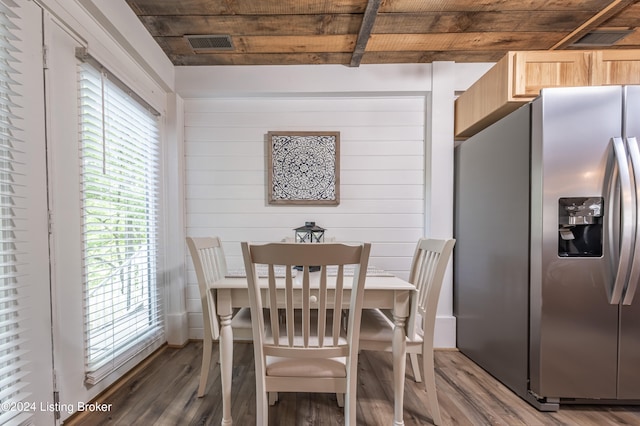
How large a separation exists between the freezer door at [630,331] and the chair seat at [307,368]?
1.64 metres

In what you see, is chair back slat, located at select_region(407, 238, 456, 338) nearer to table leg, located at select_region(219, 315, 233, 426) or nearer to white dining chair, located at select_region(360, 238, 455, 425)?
white dining chair, located at select_region(360, 238, 455, 425)

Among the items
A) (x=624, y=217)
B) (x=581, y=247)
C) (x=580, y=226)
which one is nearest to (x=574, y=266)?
(x=581, y=247)

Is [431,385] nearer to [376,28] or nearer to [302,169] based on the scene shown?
[302,169]

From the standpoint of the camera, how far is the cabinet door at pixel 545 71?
1788 millimetres

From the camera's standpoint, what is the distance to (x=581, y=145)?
1530 millimetres

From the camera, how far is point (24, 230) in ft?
4.00

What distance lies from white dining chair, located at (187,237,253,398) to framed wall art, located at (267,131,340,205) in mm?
832

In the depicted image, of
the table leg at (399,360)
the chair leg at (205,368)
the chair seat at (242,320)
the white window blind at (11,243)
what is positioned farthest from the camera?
the chair leg at (205,368)

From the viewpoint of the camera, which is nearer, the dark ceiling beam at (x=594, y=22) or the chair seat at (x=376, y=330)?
the chair seat at (x=376, y=330)

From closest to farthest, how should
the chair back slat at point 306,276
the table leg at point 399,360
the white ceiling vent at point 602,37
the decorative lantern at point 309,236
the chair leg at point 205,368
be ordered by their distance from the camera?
1. the chair back slat at point 306,276
2. the table leg at point 399,360
3. the chair leg at point 205,368
4. the white ceiling vent at point 602,37
5. the decorative lantern at point 309,236

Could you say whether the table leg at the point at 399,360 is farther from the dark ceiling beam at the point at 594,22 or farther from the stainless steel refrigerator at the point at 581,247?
the dark ceiling beam at the point at 594,22

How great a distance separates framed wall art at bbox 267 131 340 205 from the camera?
254cm

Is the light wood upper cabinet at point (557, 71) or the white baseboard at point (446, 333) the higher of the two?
the light wood upper cabinet at point (557, 71)

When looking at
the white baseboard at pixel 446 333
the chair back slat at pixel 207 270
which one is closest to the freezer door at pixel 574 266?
the white baseboard at pixel 446 333
